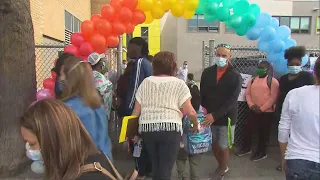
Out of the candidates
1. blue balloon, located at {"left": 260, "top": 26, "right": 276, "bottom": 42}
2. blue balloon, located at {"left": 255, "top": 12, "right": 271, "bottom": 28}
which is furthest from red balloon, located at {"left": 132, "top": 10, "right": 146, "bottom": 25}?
blue balloon, located at {"left": 260, "top": 26, "right": 276, "bottom": 42}

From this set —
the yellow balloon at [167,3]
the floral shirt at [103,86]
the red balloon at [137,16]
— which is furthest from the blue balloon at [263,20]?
the floral shirt at [103,86]

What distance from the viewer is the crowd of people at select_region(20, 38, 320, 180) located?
4.95ft

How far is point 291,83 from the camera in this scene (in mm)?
4465

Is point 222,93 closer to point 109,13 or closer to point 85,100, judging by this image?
point 109,13

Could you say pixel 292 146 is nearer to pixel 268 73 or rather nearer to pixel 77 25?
pixel 268 73

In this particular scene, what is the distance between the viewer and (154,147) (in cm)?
331

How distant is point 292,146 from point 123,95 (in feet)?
8.90

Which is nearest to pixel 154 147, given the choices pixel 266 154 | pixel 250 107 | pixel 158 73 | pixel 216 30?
pixel 158 73

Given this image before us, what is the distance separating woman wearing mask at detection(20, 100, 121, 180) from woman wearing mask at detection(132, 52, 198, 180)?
167 cm

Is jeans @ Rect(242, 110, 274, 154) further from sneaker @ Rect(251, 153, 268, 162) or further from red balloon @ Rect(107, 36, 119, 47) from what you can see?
red balloon @ Rect(107, 36, 119, 47)

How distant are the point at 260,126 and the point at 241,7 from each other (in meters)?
1.93

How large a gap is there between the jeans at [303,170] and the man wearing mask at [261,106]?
2699 mm

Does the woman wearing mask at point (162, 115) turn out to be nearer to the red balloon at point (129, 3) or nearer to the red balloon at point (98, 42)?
the red balloon at point (98, 42)

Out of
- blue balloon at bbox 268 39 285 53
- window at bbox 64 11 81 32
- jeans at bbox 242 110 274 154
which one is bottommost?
jeans at bbox 242 110 274 154
